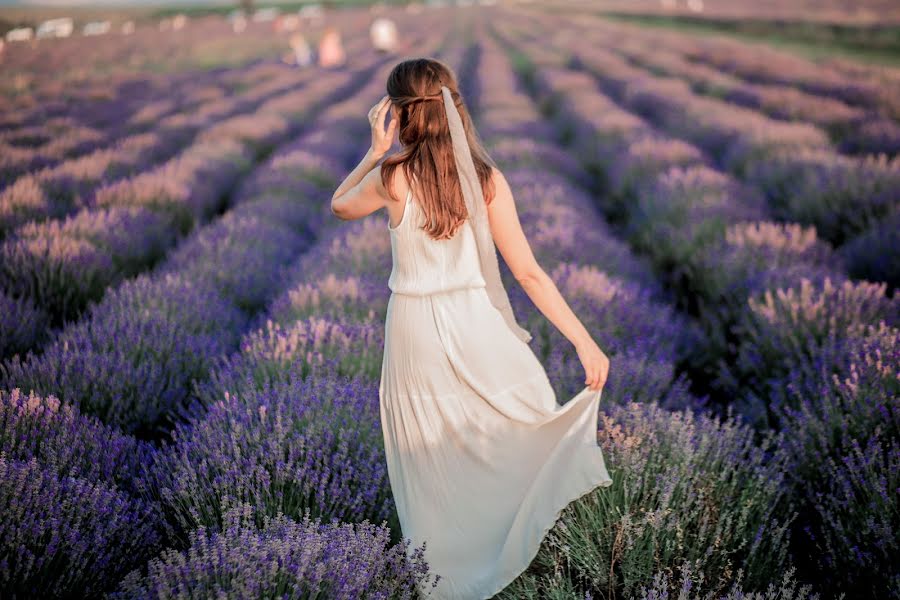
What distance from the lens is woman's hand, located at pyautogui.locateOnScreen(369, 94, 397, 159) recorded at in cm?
197

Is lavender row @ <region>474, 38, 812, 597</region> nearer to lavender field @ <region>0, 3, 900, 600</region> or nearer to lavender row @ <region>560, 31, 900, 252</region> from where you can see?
lavender field @ <region>0, 3, 900, 600</region>

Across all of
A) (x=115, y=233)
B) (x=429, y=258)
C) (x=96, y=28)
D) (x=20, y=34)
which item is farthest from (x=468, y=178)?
(x=96, y=28)

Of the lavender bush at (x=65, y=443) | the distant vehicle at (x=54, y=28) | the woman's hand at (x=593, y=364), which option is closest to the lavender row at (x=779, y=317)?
the woman's hand at (x=593, y=364)

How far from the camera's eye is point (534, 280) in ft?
6.61

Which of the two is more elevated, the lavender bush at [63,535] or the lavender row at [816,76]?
the lavender row at [816,76]

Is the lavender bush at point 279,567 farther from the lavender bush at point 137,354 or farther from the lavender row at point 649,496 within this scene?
the lavender bush at point 137,354

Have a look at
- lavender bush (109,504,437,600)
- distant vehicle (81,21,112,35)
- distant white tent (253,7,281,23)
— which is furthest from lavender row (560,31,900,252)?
distant white tent (253,7,281,23)

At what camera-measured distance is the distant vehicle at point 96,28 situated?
23.2 m

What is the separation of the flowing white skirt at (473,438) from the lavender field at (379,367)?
0.42 ft

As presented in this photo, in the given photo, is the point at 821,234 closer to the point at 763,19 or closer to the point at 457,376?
the point at 457,376

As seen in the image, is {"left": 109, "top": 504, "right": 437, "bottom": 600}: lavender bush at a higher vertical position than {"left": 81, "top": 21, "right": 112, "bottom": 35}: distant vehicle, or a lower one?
lower

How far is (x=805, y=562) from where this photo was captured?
94.8 inches

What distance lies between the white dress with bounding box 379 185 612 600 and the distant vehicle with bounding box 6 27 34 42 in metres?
10.9

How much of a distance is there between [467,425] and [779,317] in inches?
79.9
